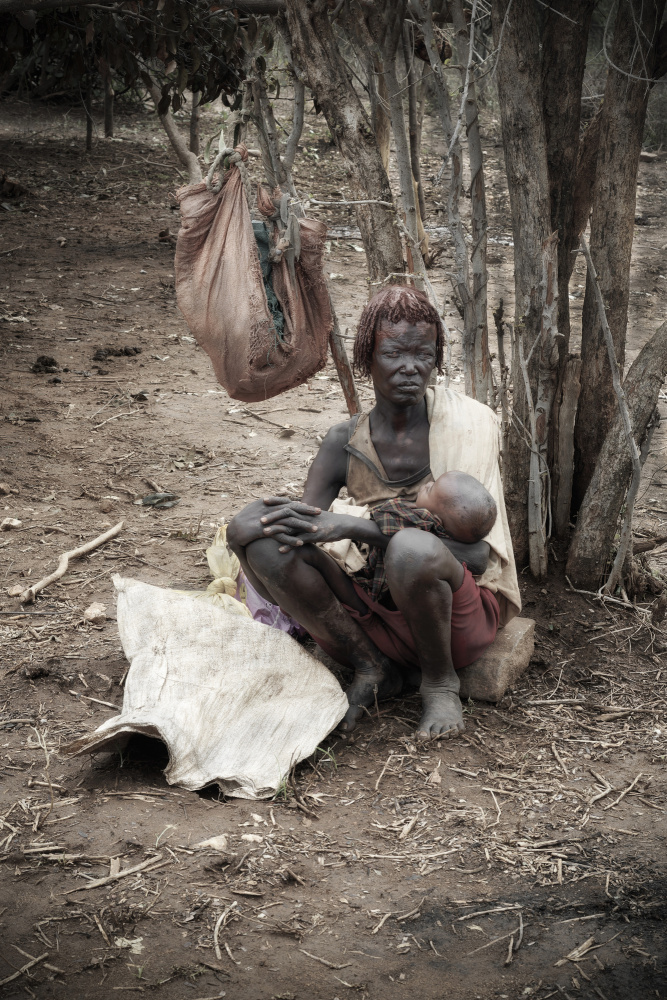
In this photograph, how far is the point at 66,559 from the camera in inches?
143

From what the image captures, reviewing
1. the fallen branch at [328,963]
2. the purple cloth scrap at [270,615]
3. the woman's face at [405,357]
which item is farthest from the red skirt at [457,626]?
the fallen branch at [328,963]

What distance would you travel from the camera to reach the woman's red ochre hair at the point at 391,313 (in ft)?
8.32

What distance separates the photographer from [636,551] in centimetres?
345

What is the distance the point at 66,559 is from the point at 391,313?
1763 mm

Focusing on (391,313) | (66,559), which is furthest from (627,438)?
(66,559)

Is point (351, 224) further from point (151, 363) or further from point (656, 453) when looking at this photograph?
point (656, 453)

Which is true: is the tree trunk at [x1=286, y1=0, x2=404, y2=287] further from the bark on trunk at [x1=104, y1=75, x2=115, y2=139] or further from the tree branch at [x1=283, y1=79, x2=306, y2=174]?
the bark on trunk at [x1=104, y1=75, x2=115, y2=139]

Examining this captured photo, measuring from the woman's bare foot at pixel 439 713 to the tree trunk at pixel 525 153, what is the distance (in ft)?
3.31

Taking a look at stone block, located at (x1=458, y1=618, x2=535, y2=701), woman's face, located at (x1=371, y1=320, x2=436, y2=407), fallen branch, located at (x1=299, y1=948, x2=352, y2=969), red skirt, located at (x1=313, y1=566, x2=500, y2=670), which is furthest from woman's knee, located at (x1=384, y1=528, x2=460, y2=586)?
fallen branch, located at (x1=299, y1=948, x2=352, y2=969)

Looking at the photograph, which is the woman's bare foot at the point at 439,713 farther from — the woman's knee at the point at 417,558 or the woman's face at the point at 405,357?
the woman's face at the point at 405,357

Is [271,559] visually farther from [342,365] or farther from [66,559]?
[66,559]

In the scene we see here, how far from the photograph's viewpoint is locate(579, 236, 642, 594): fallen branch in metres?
2.92

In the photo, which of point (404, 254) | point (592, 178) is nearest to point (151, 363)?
point (404, 254)

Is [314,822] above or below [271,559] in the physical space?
below
